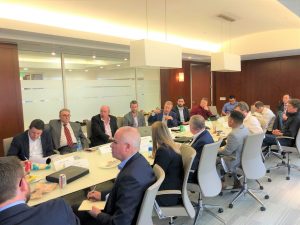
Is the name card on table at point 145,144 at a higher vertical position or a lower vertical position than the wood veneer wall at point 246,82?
lower

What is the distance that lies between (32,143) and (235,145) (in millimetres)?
2609

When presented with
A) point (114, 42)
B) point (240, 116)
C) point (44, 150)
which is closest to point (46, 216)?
point (44, 150)

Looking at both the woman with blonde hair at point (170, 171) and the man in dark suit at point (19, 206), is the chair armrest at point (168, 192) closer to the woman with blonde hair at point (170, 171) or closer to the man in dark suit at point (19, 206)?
the woman with blonde hair at point (170, 171)

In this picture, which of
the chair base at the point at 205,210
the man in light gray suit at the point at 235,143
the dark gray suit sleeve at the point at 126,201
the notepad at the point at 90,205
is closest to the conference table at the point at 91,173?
the notepad at the point at 90,205

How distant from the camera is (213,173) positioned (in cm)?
300

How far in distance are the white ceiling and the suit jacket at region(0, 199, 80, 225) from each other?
12.5ft

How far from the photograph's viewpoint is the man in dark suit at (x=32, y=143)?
329cm

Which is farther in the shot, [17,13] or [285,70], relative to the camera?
[285,70]

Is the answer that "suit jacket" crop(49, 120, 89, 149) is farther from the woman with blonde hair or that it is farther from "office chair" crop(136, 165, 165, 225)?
"office chair" crop(136, 165, 165, 225)

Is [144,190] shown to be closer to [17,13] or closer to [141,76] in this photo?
[17,13]

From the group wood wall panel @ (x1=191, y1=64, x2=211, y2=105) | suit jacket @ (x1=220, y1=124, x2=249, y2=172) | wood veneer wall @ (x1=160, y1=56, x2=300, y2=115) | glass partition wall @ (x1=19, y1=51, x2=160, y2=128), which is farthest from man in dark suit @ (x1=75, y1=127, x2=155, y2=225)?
wood wall panel @ (x1=191, y1=64, x2=211, y2=105)

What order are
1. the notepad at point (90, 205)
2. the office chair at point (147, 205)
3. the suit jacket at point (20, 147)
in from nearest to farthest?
the office chair at point (147, 205) → the notepad at point (90, 205) → the suit jacket at point (20, 147)

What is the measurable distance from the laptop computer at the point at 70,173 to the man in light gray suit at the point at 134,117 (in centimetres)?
287

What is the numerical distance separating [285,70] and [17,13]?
8.33 m
